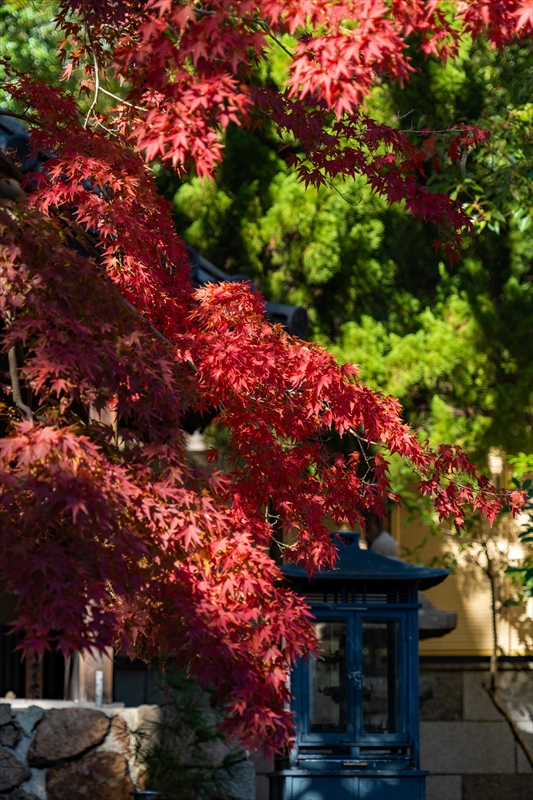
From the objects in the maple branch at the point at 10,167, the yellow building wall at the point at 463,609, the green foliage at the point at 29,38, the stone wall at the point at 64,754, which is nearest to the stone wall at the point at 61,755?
the stone wall at the point at 64,754

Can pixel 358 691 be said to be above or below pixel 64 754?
above

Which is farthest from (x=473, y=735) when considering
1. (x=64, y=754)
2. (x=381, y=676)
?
(x=64, y=754)

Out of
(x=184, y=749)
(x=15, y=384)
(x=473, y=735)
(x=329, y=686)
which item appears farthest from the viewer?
(x=473, y=735)

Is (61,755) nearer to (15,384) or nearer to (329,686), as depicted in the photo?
(329,686)

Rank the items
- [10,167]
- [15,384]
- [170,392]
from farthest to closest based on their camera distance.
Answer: [10,167], [15,384], [170,392]

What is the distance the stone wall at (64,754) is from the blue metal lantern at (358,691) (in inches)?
55.6

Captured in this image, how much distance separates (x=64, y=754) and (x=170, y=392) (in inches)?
230

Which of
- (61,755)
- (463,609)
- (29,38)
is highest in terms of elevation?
(29,38)

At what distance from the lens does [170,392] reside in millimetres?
4676

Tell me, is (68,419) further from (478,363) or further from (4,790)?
(478,363)

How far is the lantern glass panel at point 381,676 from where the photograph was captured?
9.20 m

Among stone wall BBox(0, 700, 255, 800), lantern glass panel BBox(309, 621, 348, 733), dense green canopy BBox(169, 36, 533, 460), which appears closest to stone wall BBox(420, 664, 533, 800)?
dense green canopy BBox(169, 36, 533, 460)

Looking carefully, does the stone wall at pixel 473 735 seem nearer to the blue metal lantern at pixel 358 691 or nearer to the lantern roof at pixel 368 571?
the blue metal lantern at pixel 358 691

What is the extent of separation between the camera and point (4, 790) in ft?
30.1
